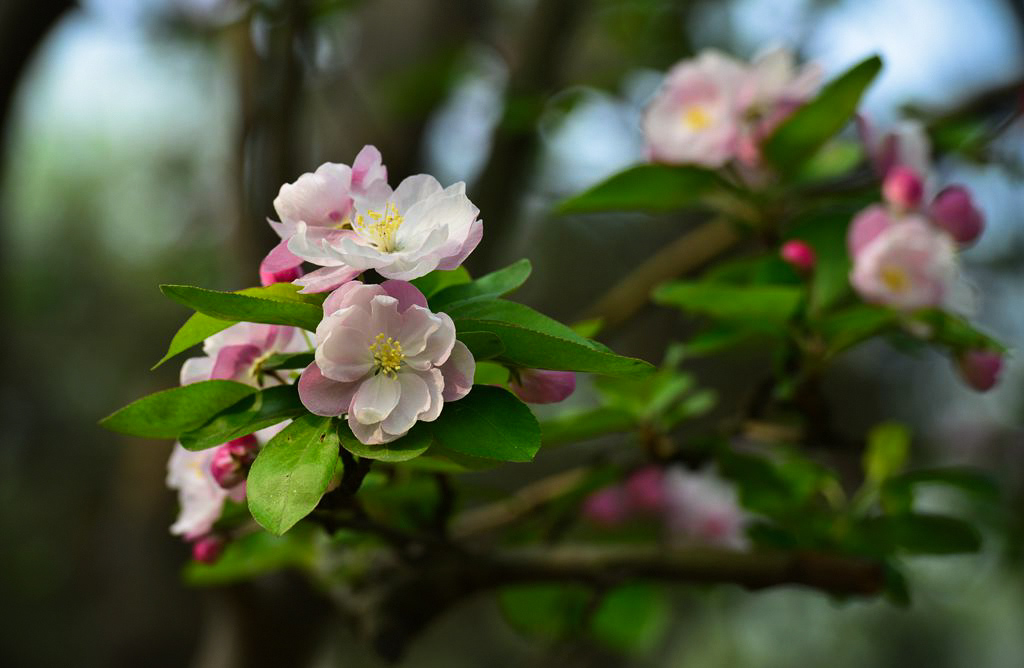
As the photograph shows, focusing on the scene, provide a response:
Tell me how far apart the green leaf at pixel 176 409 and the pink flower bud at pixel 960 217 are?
74cm

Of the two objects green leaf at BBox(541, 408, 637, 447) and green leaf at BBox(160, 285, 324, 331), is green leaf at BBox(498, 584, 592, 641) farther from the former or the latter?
green leaf at BBox(160, 285, 324, 331)

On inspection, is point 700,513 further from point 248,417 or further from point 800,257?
point 248,417

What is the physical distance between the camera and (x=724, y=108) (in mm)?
1073

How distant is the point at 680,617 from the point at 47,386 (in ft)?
13.3

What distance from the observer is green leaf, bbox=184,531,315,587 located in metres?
0.93

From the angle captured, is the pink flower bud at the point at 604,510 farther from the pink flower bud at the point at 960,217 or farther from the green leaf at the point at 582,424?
the pink flower bud at the point at 960,217

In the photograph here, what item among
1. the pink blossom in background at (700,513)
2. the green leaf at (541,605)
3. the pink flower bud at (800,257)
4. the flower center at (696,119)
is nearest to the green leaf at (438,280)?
the pink flower bud at (800,257)

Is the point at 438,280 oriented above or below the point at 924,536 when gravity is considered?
above

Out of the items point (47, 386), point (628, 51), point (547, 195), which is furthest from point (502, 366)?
point (47, 386)

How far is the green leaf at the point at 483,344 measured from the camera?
53 cm

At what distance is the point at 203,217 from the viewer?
5.07 m

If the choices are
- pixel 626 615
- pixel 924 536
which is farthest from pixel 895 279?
pixel 626 615

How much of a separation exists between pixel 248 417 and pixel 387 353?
0.11 m

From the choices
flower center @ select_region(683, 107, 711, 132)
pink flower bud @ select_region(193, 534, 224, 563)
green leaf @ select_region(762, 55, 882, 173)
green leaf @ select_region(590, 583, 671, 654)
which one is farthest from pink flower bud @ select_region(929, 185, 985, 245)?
pink flower bud @ select_region(193, 534, 224, 563)
